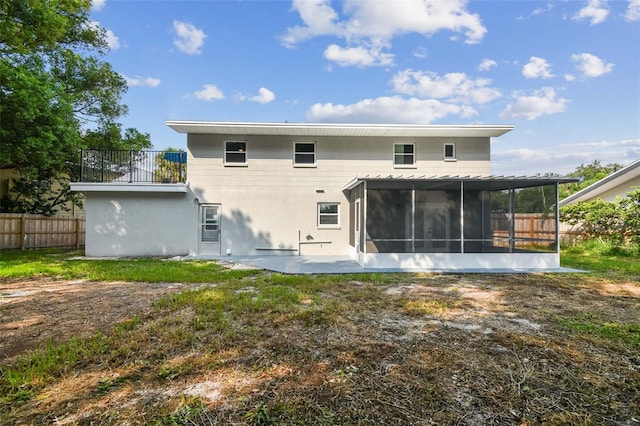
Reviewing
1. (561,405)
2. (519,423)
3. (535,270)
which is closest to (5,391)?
(519,423)

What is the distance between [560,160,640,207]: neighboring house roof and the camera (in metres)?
14.2

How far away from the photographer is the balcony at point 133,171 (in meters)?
12.1

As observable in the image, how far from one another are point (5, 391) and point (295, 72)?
54.2 feet

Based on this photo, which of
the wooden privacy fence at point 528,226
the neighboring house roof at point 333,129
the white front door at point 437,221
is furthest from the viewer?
the white front door at point 437,221

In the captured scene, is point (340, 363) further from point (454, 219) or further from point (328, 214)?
point (454, 219)

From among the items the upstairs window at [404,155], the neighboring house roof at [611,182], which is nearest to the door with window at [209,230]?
the upstairs window at [404,155]

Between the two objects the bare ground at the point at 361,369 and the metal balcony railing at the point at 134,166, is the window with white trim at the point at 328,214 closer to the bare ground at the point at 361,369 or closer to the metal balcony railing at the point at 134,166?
the metal balcony railing at the point at 134,166

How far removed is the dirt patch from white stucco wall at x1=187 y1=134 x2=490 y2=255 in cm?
566

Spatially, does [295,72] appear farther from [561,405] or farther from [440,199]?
[561,405]

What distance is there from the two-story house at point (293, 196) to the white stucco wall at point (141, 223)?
0.04 meters

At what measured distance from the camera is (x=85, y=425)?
2260 mm

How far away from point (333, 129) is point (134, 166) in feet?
25.6

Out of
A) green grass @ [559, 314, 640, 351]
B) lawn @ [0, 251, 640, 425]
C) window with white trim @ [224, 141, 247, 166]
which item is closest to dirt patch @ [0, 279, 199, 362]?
lawn @ [0, 251, 640, 425]

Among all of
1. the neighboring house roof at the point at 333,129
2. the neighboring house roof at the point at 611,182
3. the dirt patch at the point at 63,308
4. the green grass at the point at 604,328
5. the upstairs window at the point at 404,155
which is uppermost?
the neighboring house roof at the point at 333,129
